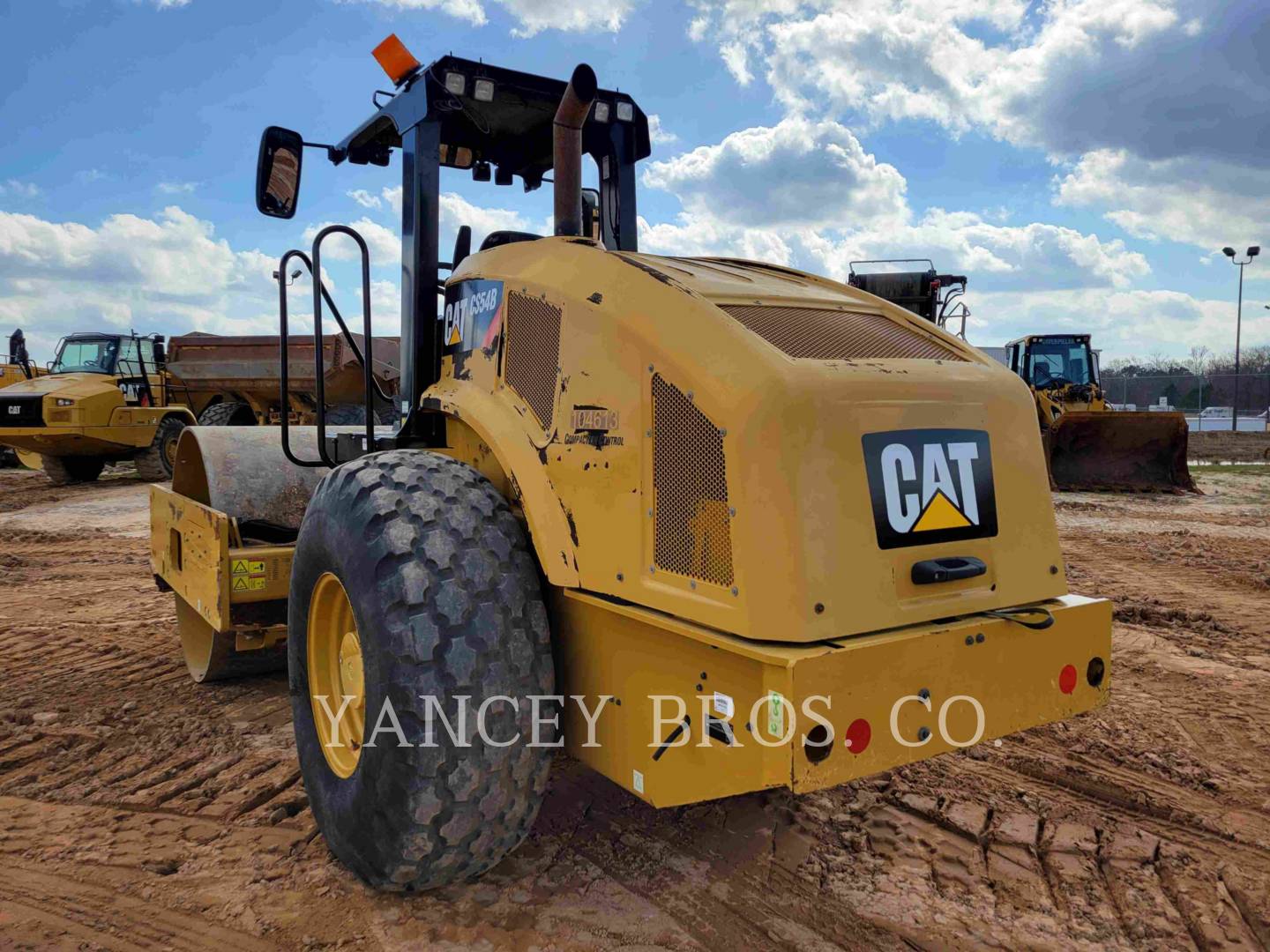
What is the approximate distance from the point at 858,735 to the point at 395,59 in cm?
308

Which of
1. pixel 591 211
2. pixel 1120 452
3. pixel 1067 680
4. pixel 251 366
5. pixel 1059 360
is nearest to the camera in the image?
pixel 1067 680

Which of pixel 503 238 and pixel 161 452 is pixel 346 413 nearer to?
pixel 161 452

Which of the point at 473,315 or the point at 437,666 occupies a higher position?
the point at 473,315

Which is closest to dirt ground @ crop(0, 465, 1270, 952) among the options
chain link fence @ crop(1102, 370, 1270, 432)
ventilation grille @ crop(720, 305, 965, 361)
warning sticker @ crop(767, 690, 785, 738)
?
warning sticker @ crop(767, 690, 785, 738)

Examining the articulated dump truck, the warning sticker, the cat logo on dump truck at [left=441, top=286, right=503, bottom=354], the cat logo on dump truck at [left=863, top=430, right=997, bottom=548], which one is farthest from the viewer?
the articulated dump truck

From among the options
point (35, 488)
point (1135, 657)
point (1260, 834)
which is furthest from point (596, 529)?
point (35, 488)

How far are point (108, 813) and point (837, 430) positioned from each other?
304cm

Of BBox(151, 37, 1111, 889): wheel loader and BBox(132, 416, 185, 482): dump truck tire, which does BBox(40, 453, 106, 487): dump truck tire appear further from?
BBox(151, 37, 1111, 889): wheel loader

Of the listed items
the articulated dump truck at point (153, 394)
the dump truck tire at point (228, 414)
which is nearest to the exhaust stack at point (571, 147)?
the articulated dump truck at point (153, 394)

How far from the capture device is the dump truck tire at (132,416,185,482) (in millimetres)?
15781

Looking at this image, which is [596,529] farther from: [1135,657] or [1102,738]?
[1135,657]

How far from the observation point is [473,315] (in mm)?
3389

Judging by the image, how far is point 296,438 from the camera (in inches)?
197

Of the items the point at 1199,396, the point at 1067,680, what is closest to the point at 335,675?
the point at 1067,680
